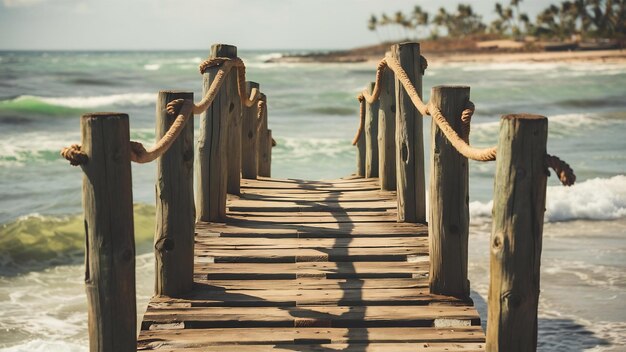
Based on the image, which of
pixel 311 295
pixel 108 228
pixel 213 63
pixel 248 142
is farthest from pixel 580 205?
Result: pixel 108 228

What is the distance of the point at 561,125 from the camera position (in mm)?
25656

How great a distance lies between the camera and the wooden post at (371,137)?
28.6 ft

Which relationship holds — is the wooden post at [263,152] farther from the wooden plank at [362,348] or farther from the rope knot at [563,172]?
the rope knot at [563,172]

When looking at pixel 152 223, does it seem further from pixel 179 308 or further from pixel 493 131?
pixel 493 131

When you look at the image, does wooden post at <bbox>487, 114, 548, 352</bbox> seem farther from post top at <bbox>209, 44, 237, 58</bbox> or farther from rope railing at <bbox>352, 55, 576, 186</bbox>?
post top at <bbox>209, 44, 237, 58</bbox>

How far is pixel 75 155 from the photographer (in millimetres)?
3404

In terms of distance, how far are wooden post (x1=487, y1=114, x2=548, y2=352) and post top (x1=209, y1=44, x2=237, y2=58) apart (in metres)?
3.73

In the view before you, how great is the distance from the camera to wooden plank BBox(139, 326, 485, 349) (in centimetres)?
415

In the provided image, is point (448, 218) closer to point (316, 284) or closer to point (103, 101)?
point (316, 284)

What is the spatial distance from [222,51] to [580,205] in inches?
296

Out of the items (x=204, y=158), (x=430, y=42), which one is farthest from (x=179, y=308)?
(x=430, y=42)

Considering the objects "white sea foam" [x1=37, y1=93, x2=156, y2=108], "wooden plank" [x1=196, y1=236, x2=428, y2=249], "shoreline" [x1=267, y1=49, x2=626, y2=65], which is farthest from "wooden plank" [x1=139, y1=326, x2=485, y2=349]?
"shoreline" [x1=267, y1=49, x2=626, y2=65]

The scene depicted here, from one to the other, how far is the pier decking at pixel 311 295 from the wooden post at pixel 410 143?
176 millimetres

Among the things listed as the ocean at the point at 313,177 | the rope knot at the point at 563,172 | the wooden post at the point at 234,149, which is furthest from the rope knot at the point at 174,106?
the ocean at the point at 313,177
